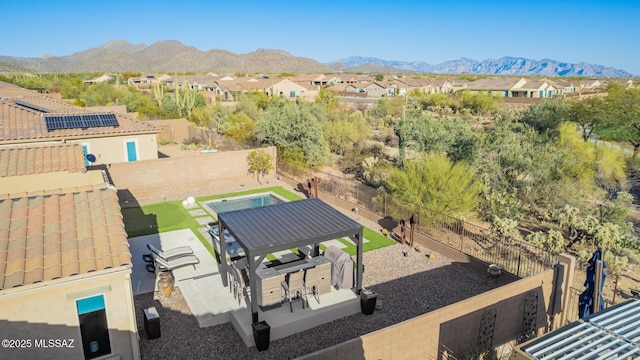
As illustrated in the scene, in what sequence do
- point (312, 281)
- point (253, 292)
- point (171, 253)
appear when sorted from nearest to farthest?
point (253, 292) < point (312, 281) < point (171, 253)

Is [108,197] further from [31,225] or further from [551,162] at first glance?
[551,162]

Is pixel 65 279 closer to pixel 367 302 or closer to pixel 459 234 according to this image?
pixel 367 302

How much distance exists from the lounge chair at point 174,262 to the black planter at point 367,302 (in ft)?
17.3

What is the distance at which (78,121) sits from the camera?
23.2 metres

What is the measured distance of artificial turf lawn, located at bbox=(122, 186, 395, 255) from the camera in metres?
16.5

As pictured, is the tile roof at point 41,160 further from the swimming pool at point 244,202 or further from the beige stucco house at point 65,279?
the swimming pool at point 244,202

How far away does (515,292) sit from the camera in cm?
1016

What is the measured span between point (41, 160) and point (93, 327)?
842cm

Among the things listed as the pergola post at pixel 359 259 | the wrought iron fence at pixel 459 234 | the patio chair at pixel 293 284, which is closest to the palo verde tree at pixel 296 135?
the wrought iron fence at pixel 459 234

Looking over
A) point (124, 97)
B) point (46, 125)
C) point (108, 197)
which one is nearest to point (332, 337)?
point (108, 197)

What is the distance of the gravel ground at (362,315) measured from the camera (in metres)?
9.77

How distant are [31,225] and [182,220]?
10.1 m

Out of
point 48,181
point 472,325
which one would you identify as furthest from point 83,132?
point 472,325

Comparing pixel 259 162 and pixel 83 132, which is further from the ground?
pixel 83 132
